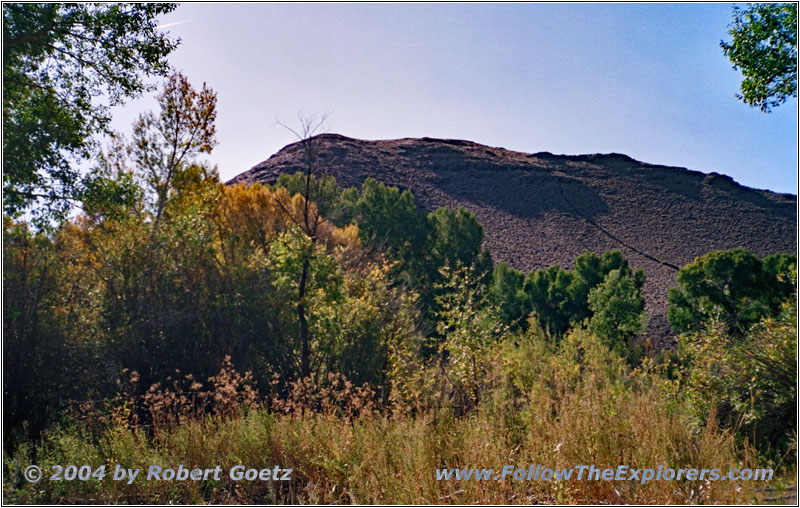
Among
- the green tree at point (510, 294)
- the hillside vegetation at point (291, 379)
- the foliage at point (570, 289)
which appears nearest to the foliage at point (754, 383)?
the hillside vegetation at point (291, 379)

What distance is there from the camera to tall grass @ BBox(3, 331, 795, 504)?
4.14 metres

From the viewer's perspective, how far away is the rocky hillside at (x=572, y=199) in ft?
123

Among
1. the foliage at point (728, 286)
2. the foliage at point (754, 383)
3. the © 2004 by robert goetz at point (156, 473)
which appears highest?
the foliage at point (728, 286)

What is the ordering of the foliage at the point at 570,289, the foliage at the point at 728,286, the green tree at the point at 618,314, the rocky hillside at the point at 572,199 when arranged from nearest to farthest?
the foliage at the point at 728,286, the green tree at the point at 618,314, the foliage at the point at 570,289, the rocky hillside at the point at 572,199

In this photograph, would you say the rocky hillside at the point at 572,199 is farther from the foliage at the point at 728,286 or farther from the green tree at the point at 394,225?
the foliage at the point at 728,286

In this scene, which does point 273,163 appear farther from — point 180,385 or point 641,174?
point 180,385

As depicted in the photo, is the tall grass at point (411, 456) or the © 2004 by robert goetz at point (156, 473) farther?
the © 2004 by robert goetz at point (156, 473)

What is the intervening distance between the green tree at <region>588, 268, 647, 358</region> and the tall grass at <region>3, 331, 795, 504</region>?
8.45m

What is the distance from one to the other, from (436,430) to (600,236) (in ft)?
121

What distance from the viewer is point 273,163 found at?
46.8 m

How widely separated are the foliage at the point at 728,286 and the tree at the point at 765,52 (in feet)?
26.0

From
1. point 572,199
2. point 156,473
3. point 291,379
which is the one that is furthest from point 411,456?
point 572,199

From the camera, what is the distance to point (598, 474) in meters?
4.24

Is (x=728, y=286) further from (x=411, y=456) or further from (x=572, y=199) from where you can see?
(x=572, y=199)
